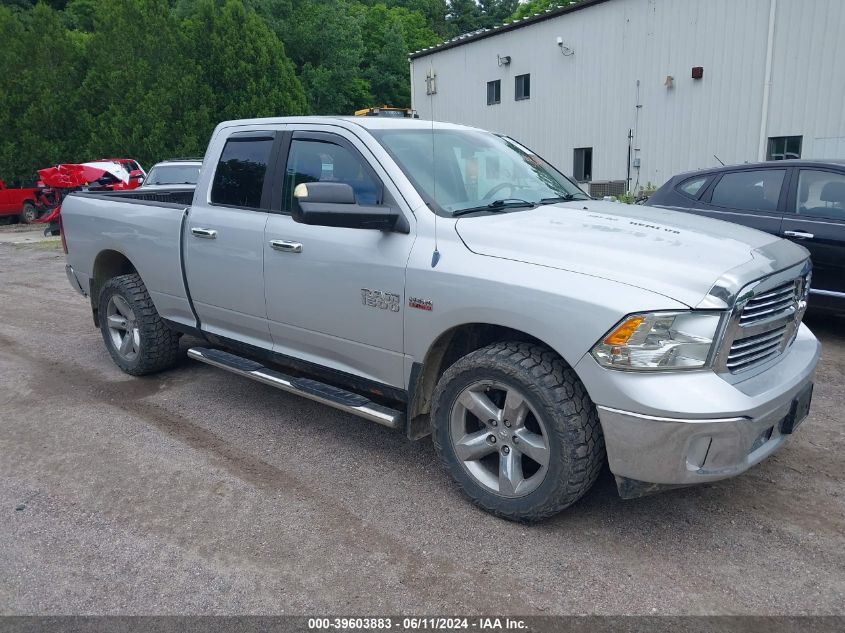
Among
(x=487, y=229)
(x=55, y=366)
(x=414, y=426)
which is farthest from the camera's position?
(x=55, y=366)

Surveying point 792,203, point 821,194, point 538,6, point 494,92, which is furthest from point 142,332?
point 538,6

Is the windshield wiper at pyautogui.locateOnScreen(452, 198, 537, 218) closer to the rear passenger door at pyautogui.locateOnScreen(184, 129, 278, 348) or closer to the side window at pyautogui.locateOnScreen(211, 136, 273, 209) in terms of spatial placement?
the rear passenger door at pyautogui.locateOnScreen(184, 129, 278, 348)

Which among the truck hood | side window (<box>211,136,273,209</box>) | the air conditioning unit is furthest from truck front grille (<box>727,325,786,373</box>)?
the air conditioning unit

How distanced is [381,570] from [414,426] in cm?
92

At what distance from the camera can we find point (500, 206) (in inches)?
152

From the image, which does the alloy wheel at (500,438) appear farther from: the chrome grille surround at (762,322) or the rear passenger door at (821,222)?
the rear passenger door at (821,222)

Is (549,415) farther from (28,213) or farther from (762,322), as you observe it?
(28,213)

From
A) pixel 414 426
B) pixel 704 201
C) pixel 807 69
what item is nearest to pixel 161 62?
pixel 807 69

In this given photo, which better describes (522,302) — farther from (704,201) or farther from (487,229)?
(704,201)

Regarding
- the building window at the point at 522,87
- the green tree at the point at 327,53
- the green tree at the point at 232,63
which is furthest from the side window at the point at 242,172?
the green tree at the point at 327,53

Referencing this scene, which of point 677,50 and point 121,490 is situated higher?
point 677,50

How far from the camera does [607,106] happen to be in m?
18.0

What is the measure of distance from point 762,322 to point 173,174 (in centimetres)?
1264

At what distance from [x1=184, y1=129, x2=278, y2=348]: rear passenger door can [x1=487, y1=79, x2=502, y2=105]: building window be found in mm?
17543
